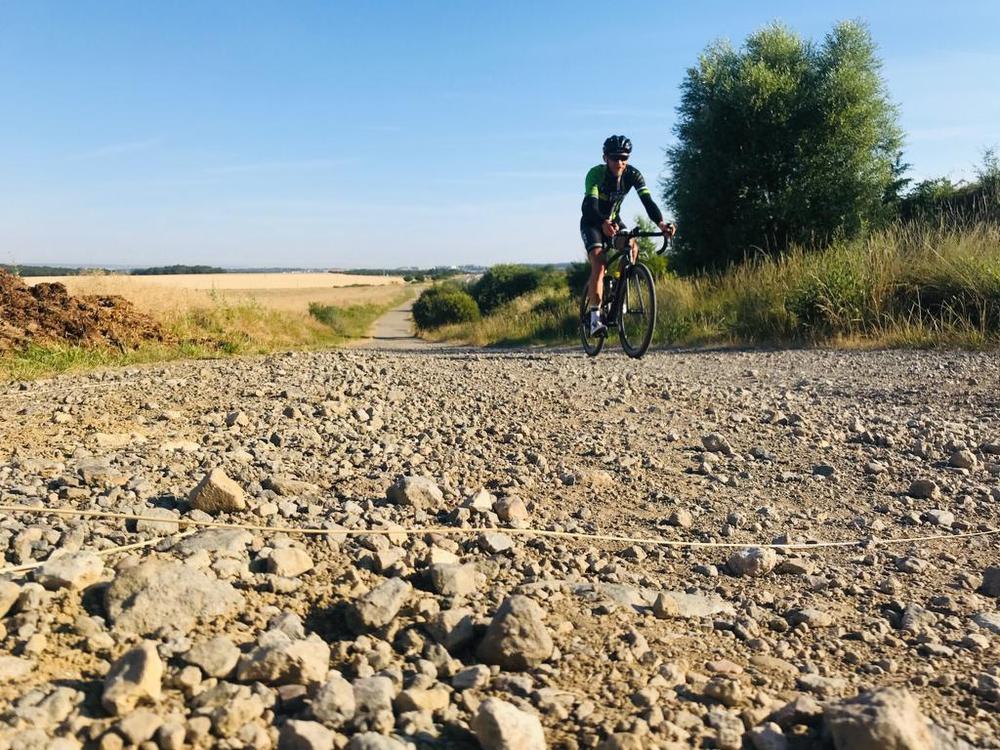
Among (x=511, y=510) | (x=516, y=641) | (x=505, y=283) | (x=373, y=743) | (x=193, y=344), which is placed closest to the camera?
(x=373, y=743)

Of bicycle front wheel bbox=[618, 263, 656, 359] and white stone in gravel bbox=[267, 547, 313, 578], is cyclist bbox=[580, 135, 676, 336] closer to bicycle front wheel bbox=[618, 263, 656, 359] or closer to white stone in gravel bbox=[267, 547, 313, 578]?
bicycle front wheel bbox=[618, 263, 656, 359]

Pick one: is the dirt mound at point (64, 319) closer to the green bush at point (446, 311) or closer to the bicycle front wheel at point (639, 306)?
the bicycle front wheel at point (639, 306)

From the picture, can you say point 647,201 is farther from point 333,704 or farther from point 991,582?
point 333,704

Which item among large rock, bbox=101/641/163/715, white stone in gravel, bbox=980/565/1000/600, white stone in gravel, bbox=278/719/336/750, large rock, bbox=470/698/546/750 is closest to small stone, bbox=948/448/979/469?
white stone in gravel, bbox=980/565/1000/600

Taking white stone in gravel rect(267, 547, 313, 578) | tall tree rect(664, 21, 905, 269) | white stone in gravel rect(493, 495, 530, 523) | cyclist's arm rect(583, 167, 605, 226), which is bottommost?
white stone in gravel rect(493, 495, 530, 523)

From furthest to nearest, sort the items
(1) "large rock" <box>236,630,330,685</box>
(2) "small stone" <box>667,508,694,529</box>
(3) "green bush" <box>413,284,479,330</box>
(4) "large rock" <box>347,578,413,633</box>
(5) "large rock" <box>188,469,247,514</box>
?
(3) "green bush" <box>413,284,479,330</box> < (2) "small stone" <box>667,508,694,529</box> < (5) "large rock" <box>188,469,247,514</box> < (4) "large rock" <box>347,578,413,633</box> < (1) "large rock" <box>236,630,330,685</box>

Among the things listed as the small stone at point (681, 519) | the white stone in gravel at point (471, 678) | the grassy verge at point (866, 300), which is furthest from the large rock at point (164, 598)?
the grassy verge at point (866, 300)

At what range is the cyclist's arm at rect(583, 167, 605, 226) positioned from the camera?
768cm

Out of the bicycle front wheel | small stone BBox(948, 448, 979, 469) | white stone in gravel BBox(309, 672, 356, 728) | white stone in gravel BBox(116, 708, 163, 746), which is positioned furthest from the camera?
the bicycle front wheel

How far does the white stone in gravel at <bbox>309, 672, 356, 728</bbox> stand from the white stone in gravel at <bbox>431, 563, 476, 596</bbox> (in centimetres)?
61

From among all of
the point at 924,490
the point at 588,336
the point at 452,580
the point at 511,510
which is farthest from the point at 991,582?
the point at 588,336

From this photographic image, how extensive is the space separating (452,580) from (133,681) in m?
0.94

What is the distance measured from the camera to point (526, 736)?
1.59m

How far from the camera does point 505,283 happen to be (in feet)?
163
